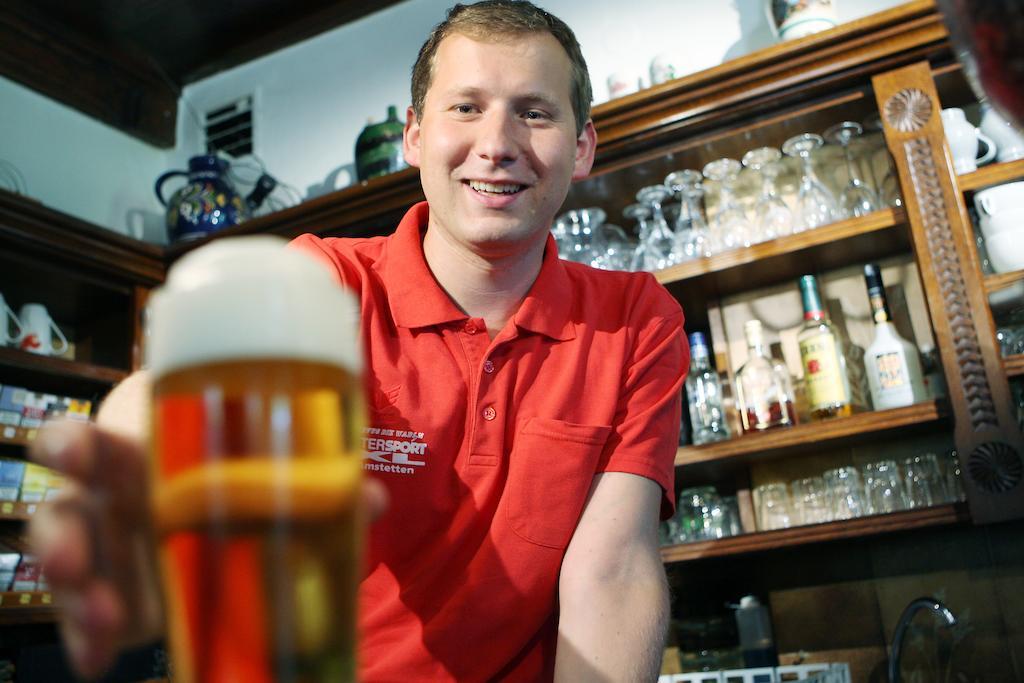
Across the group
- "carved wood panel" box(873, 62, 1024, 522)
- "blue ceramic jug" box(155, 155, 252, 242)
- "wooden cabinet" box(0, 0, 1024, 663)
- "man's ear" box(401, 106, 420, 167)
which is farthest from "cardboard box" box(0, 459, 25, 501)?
"carved wood panel" box(873, 62, 1024, 522)

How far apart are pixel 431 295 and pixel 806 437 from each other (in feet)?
3.83

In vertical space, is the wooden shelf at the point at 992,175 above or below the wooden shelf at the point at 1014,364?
above

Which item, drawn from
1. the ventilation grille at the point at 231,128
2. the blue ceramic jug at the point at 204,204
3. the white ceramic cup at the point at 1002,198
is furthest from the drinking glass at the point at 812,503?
the ventilation grille at the point at 231,128

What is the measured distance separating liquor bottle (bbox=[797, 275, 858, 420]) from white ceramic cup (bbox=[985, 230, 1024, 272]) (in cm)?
37

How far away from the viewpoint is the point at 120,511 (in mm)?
307

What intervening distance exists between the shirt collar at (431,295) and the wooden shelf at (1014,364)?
3.36 ft

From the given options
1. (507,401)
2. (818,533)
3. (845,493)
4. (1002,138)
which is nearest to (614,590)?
(507,401)

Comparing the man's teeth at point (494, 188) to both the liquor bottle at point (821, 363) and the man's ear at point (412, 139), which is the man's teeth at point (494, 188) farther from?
the liquor bottle at point (821, 363)

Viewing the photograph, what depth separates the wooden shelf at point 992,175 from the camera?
1.97 m

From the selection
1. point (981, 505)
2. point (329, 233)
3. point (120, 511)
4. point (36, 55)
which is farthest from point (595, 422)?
point (36, 55)

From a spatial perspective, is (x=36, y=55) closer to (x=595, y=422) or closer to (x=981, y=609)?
(x=595, y=422)

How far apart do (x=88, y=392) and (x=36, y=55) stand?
113cm

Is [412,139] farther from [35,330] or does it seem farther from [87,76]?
[87,76]

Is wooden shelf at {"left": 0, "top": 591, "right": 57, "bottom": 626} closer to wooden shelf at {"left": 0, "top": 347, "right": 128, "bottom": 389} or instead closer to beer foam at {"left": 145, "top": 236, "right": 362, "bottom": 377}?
wooden shelf at {"left": 0, "top": 347, "right": 128, "bottom": 389}
